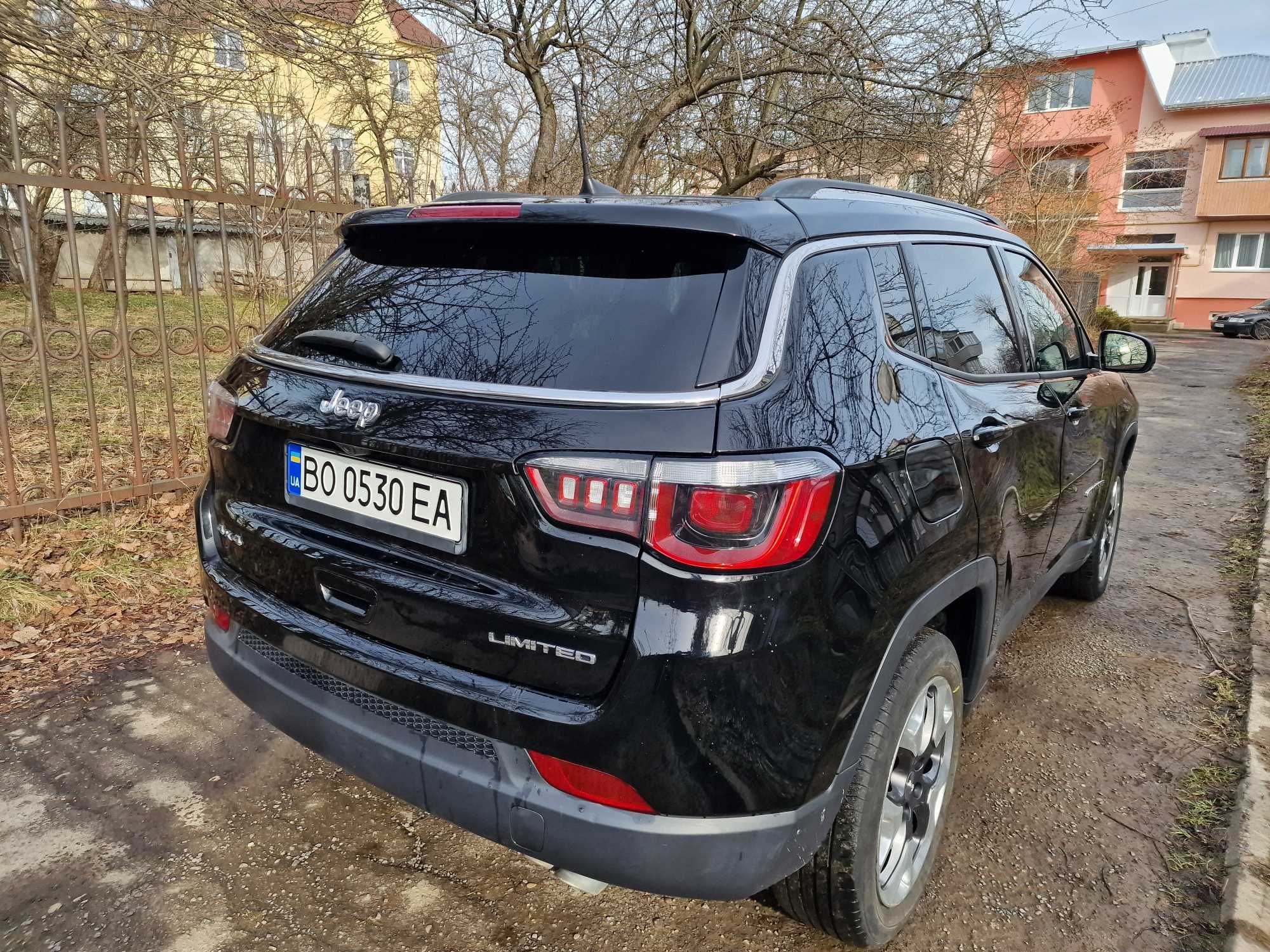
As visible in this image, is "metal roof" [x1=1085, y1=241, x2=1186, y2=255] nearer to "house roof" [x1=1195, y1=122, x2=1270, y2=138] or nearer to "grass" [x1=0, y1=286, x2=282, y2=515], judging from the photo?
"house roof" [x1=1195, y1=122, x2=1270, y2=138]

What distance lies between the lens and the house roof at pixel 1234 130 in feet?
105

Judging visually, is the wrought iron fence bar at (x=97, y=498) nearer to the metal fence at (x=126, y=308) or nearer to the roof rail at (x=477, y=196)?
the metal fence at (x=126, y=308)

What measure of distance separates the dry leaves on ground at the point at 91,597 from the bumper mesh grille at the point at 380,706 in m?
1.73

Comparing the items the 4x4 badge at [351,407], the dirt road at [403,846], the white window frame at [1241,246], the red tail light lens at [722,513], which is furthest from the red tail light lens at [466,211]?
the white window frame at [1241,246]

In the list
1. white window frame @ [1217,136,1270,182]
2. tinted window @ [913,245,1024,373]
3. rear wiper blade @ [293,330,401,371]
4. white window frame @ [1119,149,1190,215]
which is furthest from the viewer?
white window frame @ [1119,149,1190,215]

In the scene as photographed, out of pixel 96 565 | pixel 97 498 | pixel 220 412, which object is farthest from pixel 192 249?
pixel 220 412

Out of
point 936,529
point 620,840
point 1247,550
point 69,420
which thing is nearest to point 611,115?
point 69,420

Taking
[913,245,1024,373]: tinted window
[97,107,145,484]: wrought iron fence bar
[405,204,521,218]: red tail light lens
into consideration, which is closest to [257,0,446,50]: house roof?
[97,107,145,484]: wrought iron fence bar

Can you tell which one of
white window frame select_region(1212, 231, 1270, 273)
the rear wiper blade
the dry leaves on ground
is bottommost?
the dry leaves on ground

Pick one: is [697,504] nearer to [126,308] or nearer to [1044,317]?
[1044,317]

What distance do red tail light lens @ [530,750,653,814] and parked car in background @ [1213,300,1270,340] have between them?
32.1 meters

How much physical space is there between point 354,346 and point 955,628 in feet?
5.96

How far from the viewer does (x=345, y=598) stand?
76.4 inches

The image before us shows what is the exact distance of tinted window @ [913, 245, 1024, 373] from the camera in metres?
2.37
